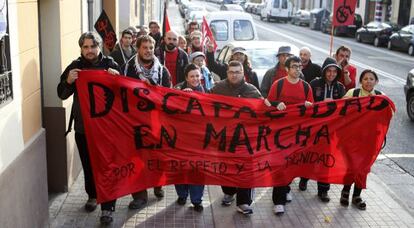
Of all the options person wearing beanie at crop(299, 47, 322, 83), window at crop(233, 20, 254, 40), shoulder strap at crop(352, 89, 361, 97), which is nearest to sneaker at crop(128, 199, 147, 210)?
shoulder strap at crop(352, 89, 361, 97)

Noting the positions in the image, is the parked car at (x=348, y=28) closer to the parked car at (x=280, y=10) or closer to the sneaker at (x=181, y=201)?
the parked car at (x=280, y=10)

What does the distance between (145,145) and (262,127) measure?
49.0 inches

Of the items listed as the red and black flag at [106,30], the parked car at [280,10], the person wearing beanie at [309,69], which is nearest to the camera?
the person wearing beanie at [309,69]

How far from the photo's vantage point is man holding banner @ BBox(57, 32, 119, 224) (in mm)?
5676

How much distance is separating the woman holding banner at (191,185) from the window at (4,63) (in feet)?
6.41

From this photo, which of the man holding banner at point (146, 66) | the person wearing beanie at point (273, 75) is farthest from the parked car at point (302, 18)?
the man holding banner at point (146, 66)

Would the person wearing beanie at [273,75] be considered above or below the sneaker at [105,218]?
above

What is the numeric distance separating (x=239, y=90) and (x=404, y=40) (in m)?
22.4

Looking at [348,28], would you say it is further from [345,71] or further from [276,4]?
[345,71]

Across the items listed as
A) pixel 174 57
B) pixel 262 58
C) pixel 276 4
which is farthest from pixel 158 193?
pixel 276 4

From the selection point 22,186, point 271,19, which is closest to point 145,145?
point 22,186

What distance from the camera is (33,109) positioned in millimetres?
5316

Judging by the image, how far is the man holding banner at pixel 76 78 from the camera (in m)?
5.68

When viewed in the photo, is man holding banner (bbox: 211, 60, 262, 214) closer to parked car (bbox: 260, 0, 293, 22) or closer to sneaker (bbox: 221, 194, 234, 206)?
sneaker (bbox: 221, 194, 234, 206)
